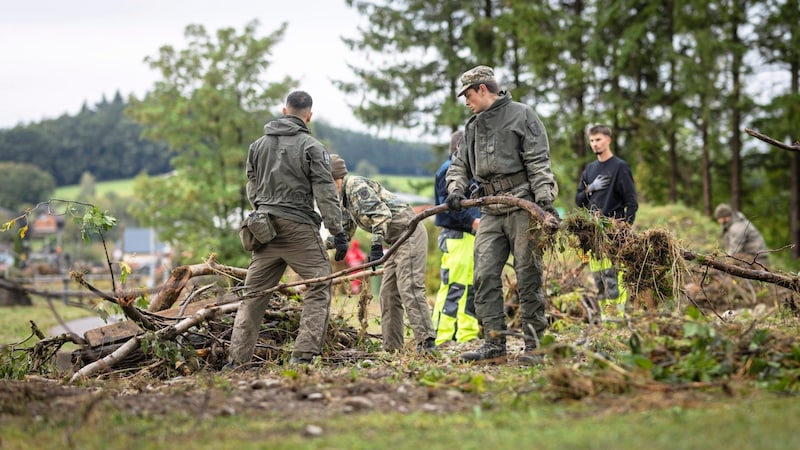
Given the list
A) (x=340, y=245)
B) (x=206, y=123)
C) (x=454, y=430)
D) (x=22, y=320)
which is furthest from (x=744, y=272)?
(x=206, y=123)

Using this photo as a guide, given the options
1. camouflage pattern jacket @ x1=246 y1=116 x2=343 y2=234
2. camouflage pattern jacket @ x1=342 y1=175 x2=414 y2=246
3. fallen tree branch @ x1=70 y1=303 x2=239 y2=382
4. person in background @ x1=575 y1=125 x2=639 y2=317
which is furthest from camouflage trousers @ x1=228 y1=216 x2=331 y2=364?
person in background @ x1=575 y1=125 x2=639 y2=317

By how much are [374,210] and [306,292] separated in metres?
1.12

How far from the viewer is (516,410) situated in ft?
15.7

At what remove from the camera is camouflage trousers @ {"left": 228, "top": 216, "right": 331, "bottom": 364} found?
7332 mm

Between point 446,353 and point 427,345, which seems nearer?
point 446,353

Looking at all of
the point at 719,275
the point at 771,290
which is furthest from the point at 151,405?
the point at 771,290

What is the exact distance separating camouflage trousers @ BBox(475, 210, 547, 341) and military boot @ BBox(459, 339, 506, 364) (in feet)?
0.28

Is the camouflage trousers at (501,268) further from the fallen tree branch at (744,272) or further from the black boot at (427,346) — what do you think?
the fallen tree branch at (744,272)

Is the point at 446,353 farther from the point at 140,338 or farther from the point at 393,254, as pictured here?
the point at 140,338

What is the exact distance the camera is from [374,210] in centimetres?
804

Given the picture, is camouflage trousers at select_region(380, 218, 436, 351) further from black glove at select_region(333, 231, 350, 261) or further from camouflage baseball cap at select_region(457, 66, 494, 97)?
camouflage baseball cap at select_region(457, 66, 494, 97)

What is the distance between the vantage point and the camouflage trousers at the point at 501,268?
7.05 meters

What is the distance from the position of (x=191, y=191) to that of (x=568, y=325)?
2422 cm

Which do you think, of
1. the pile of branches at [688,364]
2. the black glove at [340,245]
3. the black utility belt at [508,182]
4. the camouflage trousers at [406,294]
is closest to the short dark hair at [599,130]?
the camouflage trousers at [406,294]
